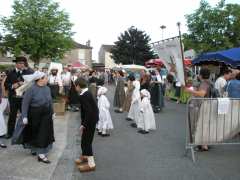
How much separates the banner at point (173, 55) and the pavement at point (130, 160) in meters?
1.58

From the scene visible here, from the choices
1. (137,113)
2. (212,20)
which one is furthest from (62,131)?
(212,20)

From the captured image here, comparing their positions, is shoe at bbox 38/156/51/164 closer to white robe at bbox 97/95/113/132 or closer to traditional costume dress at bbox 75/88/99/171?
traditional costume dress at bbox 75/88/99/171

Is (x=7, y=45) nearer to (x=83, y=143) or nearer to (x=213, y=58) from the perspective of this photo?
(x=213, y=58)

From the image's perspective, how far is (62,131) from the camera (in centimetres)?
982

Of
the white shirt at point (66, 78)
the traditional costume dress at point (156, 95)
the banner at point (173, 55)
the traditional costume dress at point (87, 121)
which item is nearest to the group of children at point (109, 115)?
the banner at point (173, 55)

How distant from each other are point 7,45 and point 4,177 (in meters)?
39.0

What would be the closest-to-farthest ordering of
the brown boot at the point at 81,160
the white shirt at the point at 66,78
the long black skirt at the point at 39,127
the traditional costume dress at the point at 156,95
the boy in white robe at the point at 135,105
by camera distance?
the brown boot at the point at 81,160, the long black skirt at the point at 39,127, the boy in white robe at the point at 135,105, the traditional costume dress at the point at 156,95, the white shirt at the point at 66,78

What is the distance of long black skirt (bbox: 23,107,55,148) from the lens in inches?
258

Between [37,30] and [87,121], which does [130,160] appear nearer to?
[87,121]

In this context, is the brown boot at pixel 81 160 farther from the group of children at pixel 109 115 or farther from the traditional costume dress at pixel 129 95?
the traditional costume dress at pixel 129 95

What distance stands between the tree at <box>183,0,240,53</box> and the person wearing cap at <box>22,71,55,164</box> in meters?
19.0

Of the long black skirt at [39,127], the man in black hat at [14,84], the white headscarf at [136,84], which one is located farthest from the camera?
the white headscarf at [136,84]

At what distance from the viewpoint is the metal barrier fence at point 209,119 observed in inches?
274

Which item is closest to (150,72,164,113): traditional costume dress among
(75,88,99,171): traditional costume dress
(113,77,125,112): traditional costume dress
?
(113,77,125,112): traditional costume dress
